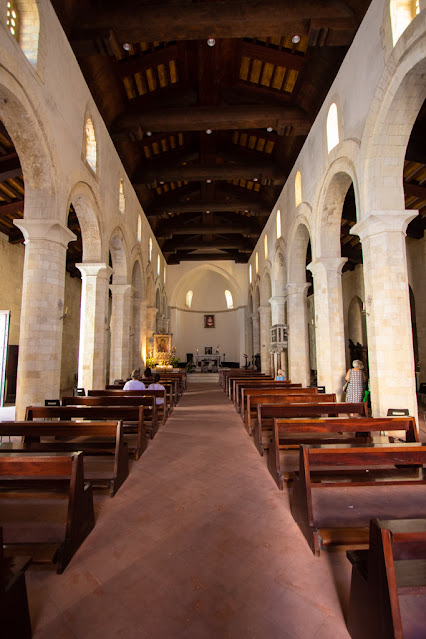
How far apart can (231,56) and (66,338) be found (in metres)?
14.3

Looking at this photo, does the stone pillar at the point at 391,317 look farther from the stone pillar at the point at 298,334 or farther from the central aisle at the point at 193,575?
the stone pillar at the point at 298,334

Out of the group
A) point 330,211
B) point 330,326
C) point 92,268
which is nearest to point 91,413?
point 92,268

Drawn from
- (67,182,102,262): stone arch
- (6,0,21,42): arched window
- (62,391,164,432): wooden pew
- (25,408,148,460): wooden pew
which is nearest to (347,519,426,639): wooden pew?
(25,408,148,460): wooden pew

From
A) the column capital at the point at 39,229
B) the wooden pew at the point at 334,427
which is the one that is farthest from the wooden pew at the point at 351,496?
the column capital at the point at 39,229

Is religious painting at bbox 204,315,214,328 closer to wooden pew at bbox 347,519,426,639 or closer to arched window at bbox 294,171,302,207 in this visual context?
arched window at bbox 294,171,302,207

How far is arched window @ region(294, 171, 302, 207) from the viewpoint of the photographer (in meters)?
12.0

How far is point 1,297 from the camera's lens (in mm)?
13680

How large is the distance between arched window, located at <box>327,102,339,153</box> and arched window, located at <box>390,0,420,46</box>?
98.2 inches

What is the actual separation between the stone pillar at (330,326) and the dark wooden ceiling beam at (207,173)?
19.3 ft

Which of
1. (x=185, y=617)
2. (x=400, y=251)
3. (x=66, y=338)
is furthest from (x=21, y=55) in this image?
(x=66, y=338)

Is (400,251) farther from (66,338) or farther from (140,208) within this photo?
(66,338)

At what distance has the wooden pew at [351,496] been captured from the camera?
2.88m

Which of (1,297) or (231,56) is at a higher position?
(231,56)

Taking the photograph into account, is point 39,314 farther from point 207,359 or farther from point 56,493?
point 207,359
